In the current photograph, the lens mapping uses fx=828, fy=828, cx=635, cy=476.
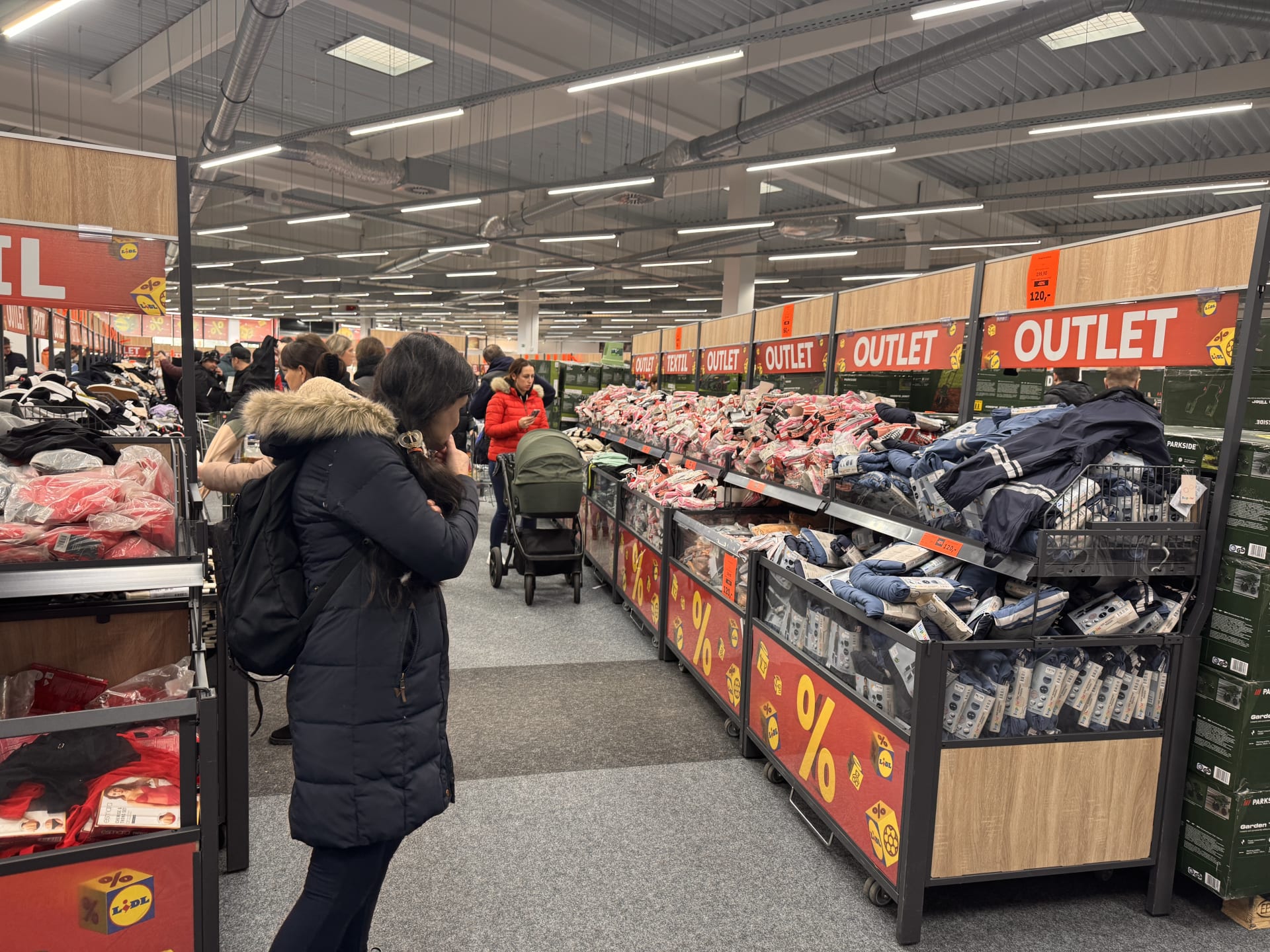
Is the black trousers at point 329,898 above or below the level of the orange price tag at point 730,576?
below

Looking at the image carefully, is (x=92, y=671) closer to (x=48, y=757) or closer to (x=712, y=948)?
(x=48, y=757)

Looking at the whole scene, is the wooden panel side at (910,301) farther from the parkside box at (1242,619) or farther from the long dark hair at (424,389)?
the long dark hair at (424,389)

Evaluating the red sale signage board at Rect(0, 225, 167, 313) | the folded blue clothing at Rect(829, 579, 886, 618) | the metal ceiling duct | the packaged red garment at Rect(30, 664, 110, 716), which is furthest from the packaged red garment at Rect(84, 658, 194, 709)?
the metal ceiling duct

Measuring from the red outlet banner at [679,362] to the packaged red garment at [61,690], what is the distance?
703cm

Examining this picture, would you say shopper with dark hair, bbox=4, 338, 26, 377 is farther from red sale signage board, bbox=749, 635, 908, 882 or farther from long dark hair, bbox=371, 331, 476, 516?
Answer: long dark hair, bbox=371, 331, 476, 516

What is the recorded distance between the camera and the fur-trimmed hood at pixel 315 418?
1688mm

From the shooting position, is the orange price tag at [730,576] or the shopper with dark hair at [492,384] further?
the shopper with dark hair at [492,384]

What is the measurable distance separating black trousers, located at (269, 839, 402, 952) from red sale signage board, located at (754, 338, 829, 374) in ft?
14.2

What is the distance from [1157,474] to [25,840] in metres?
3.11

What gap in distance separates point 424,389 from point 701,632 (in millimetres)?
2918

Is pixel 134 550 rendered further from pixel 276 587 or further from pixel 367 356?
pixel 367 356

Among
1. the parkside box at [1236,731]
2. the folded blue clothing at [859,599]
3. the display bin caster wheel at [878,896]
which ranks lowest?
the display bin caster wheel at [878,896]

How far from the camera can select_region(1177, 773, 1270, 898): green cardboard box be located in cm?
260

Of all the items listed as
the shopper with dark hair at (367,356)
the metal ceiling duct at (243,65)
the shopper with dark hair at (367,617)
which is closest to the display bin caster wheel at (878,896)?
the shopper with dark hair at (367,617)
